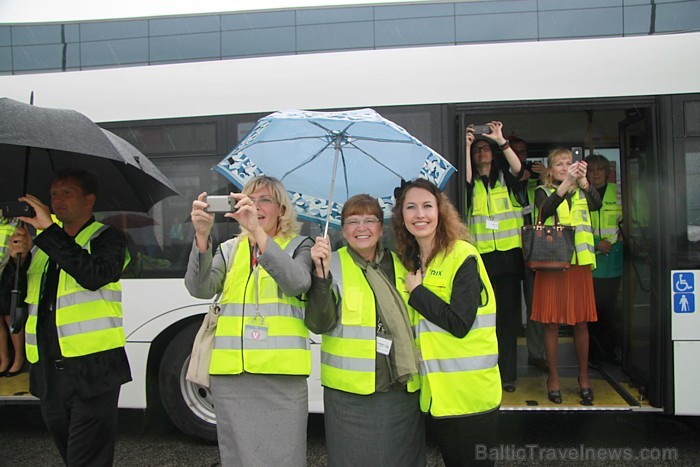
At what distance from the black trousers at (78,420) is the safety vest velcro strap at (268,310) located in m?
0.81

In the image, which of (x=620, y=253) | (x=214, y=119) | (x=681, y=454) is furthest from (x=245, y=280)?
(x=620, y=253)

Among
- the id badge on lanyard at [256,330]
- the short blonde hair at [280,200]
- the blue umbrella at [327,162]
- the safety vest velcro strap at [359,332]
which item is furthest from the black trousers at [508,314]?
the id badge on lanyard at [256,330]

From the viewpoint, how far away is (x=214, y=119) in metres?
4.12

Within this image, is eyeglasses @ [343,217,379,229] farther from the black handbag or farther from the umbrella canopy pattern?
the black handbag

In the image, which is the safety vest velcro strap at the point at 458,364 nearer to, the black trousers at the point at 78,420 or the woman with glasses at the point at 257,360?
the woman with glasses at the point at 257,360

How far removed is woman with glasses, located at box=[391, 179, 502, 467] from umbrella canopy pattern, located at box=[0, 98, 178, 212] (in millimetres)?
1305

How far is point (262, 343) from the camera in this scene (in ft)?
7.33

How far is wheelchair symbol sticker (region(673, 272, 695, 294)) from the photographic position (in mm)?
3799

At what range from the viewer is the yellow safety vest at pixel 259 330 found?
2223mm

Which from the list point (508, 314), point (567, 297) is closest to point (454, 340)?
point (567, 297)

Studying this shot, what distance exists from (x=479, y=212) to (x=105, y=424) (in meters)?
3.04

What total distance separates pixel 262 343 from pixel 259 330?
5 cm

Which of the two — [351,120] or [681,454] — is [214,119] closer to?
[351,120]

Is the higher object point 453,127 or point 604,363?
point 453,127
